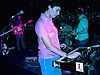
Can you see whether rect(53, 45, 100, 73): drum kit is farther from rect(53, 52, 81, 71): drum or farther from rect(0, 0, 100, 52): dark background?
rect(0, 0, 100, 52): dark background

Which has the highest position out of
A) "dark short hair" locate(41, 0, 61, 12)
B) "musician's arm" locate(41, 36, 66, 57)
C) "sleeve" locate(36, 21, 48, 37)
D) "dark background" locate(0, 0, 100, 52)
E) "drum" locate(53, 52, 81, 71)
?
"dark background" locate(0, 0, 100, 52)

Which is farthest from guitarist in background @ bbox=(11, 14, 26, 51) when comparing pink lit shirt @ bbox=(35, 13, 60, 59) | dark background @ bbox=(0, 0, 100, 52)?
pink lit shirt @ bbox=(35, 13, 60, 59)

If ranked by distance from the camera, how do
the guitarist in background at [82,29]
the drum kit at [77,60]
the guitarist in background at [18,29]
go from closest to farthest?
the drum kit at [77,60]
the guitarist in background at [82,29]
the guitarist in background at [18,29]

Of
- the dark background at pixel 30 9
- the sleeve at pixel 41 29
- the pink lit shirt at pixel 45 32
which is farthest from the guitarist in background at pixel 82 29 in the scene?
the sleeve at pixel 41 29

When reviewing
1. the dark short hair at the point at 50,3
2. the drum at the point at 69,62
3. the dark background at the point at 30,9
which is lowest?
the drum at the point at 69,62

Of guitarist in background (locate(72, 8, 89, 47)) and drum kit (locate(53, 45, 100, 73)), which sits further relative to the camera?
guitarist in background (locate(72, 8, 89, 47))

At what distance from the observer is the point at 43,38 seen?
369 cm

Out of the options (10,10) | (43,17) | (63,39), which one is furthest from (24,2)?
(43,17)

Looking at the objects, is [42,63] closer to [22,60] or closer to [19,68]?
[19,68]

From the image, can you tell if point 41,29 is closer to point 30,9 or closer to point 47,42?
point 47,42

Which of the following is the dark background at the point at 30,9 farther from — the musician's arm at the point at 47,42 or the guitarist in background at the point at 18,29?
the musician's arm at the point at 47,42

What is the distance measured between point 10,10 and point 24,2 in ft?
4.22

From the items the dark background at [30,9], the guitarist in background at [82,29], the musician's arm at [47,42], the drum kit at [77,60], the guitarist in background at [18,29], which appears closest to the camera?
the drum kit at [77,60]

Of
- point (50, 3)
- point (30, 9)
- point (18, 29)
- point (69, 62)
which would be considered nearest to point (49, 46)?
point (69, 62)
